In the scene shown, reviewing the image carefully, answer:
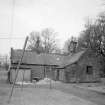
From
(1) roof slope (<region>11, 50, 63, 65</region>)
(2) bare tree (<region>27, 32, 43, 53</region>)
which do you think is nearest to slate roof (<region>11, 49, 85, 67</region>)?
(1) roof slope (<region>11, 50, 63, 65</region>)

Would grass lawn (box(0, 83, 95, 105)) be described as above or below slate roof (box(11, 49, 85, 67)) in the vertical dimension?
below

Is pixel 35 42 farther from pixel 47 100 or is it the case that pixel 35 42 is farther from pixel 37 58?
pixel 47 100

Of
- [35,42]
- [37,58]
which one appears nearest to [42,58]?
[37,58]

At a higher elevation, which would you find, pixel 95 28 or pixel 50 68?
pixel 95 28

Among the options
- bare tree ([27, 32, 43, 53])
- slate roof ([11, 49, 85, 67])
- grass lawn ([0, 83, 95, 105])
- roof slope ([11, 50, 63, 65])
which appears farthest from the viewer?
bare tree ([27, 32, 43, 53])

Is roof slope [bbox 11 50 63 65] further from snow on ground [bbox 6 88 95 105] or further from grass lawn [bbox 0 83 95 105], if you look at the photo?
snow on ground [bbox 6 88 95 105]

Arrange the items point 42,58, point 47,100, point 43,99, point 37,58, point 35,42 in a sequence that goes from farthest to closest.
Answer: point 35,42 < point 42,58 < point 37,58 < point 43,99 < point 47,100

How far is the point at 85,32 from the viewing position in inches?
1517

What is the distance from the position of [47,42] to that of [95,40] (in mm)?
29018

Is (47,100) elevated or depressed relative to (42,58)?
depressed

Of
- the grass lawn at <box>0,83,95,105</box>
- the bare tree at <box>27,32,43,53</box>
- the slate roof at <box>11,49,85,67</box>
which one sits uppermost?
the bare tree at <box>27,32,43,53</box>

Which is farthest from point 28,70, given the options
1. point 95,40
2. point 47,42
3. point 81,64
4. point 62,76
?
point 47,42

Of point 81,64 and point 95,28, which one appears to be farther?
point 95,28

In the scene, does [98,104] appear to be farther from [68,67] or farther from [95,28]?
[95,28]
